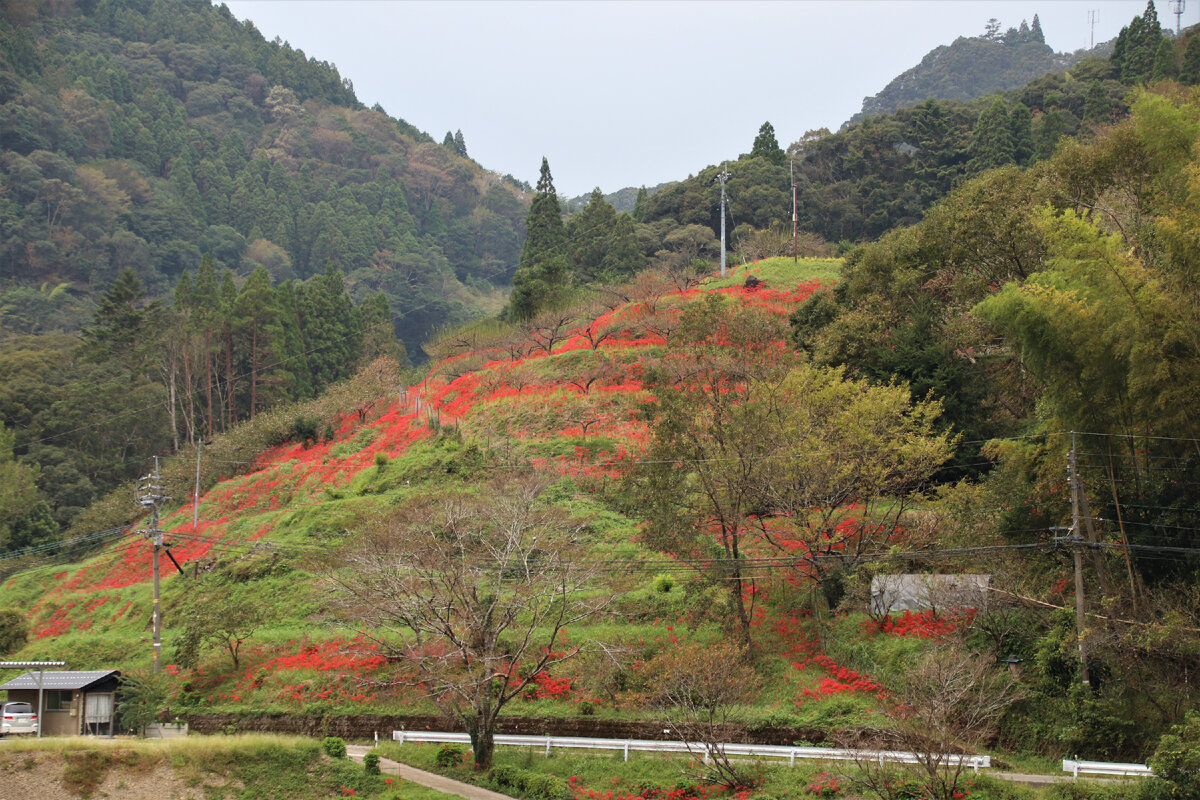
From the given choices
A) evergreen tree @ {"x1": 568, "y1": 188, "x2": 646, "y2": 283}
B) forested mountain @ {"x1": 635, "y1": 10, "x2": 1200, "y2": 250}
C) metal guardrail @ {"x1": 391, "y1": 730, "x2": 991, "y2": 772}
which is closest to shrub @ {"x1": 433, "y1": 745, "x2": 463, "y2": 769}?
metal guardrail @ {"x1": 391, "y1": 730, "x2": 991, "y2": 772}

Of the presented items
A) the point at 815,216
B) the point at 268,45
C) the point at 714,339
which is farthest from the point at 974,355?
the point at 268,45

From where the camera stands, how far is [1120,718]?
1994 centimetres

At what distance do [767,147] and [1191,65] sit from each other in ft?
103

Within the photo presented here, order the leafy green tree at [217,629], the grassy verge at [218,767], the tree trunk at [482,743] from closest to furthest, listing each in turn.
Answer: the grassy verge at [218,767], the tree trunk at [482,743], the leafy green tree at [217,629]

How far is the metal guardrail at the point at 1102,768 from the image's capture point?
728 inches

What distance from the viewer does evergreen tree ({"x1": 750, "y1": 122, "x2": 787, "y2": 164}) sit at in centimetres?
8394

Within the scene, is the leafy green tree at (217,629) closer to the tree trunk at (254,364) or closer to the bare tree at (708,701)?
the bare tree at (708,701)

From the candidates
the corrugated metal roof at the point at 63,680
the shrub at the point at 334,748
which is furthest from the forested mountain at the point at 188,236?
the shrub at the point at 334,748

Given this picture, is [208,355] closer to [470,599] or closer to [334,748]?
[470,599]

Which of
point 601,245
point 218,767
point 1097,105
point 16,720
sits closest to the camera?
point 218,767

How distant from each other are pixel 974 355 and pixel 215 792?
87.8 ft

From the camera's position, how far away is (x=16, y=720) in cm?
2442

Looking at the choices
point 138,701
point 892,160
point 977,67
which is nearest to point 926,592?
point 138,701

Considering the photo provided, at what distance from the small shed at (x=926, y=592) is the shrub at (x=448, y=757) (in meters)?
10.7
